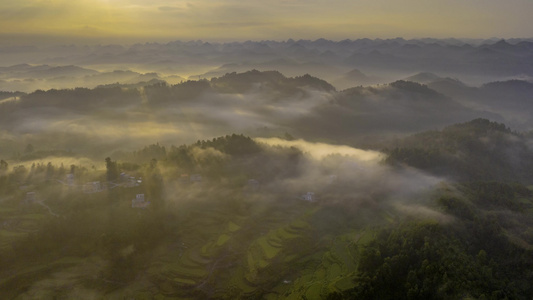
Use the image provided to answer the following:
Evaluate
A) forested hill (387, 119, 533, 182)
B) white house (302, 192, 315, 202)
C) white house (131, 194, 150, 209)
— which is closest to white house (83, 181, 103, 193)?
white house (131, 194, 150, 209)

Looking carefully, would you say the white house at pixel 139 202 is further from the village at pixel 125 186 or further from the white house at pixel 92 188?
the white house at pixel 92 188

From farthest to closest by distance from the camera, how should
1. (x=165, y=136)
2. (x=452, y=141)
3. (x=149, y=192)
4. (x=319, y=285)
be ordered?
(x=165, y=136) < (x=452, y=141) < (x=149, y=192) < (x=319, y=285)

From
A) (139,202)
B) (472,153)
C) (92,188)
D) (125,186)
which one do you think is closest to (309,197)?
(139,202)

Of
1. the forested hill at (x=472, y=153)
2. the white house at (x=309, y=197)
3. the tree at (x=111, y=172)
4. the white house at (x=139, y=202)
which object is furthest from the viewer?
A: the forested hill at (x=472, y=153)

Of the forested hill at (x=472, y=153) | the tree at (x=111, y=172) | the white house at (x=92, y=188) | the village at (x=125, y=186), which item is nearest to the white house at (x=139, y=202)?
the village at (x=125, y=186)

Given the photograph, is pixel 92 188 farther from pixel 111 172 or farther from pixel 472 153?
pixel 472 153

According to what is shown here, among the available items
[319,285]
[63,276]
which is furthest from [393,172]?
[63,276]

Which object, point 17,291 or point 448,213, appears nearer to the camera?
point 17,291

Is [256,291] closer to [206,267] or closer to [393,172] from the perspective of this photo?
[206,267]
